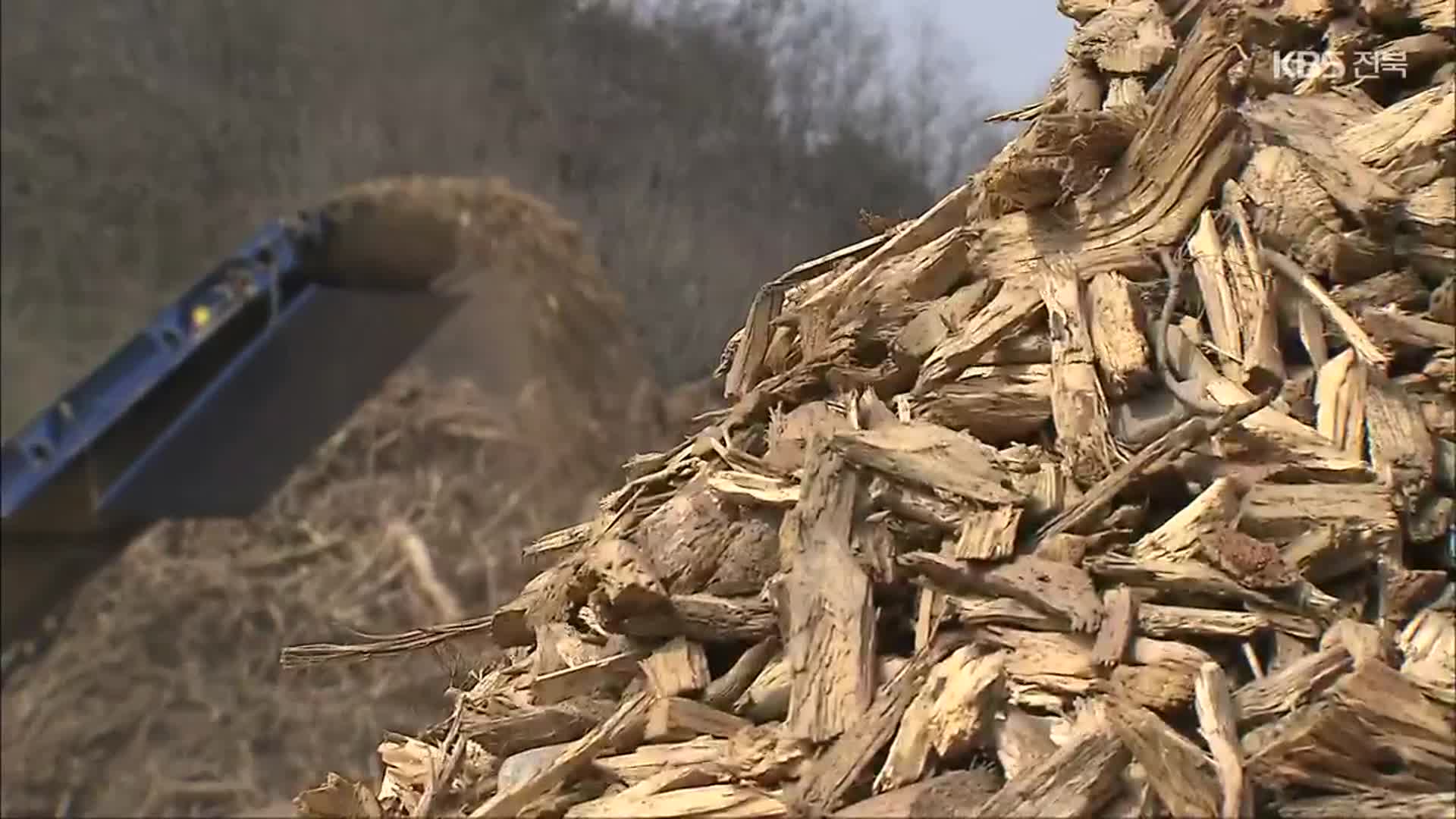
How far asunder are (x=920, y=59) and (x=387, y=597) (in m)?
0.68

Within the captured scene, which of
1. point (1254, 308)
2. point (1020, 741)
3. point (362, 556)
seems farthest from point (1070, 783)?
point (362, 556)

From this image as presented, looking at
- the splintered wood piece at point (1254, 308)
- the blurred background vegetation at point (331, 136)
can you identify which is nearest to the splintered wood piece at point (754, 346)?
the splintered wood piece at point (1254, 308)

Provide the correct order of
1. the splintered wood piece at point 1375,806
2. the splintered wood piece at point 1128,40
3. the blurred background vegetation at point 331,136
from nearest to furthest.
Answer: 1. the splintered wood piece at point 1375,806
2. the splintered wood piece at point 1128,40
3. the blurred background vegetation at point 331,136

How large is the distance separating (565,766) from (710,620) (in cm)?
4

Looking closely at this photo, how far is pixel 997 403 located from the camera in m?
0.29

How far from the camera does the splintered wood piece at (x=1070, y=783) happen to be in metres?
0.23

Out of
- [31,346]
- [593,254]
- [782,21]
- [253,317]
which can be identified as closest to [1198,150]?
[782,21]

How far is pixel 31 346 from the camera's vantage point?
117cm

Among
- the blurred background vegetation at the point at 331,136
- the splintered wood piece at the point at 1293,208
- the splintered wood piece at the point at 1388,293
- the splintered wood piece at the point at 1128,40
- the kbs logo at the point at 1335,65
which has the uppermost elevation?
the blurred background vegetation at the point at 331,136

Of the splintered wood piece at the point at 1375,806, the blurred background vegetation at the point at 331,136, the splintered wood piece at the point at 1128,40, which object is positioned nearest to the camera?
the splintered wood piece at the point at 1375,806

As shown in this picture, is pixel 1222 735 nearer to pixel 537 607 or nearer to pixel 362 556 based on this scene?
pixel 537 607

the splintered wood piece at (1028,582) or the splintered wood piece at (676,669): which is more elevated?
the splintered wood piece at (1028,582)

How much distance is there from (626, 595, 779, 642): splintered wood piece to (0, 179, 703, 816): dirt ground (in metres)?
0.68

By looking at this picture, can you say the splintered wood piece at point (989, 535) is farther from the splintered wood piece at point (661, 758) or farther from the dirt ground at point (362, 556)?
the dirt ground at point (362, 556)
